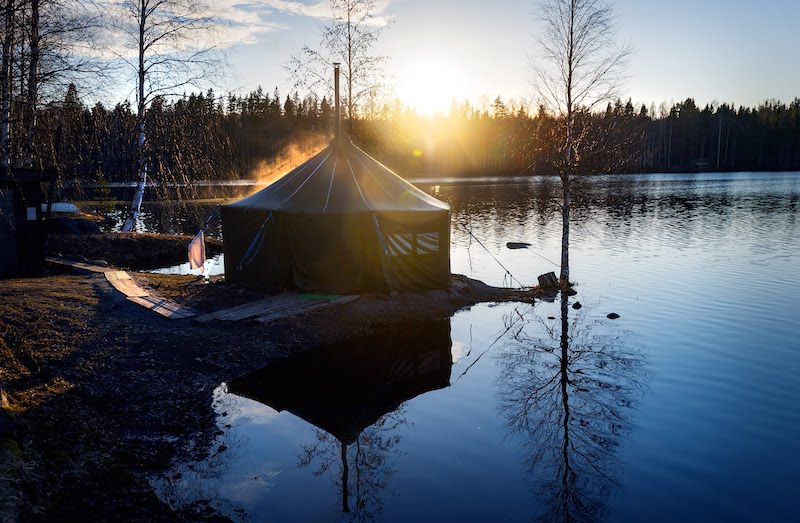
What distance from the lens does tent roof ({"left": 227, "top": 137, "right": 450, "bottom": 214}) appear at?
599 inches

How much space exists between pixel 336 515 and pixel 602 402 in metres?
5.54

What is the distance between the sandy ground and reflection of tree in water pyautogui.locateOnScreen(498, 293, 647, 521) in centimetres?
341

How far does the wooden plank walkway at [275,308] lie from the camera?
12.5 meters

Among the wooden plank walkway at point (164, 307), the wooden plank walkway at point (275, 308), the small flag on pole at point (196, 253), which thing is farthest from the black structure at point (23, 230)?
the wooden plank walkway at point (275, 308)

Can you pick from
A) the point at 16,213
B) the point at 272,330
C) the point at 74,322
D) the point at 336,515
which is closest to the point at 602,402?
the point at 336,515

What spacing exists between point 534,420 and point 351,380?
345 cm

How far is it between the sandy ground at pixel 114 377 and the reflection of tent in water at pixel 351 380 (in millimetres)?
552

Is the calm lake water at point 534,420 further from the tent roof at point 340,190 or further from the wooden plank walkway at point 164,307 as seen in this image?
the tent roof at point 340,190

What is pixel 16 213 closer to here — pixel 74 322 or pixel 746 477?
pixel 74 322

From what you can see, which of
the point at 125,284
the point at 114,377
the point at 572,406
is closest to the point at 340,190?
the point at 125,284

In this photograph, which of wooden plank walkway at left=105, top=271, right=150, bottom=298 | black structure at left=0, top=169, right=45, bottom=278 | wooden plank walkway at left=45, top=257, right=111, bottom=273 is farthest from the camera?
wooden plank walkway at left=45, top=257, right=111, bottom=273

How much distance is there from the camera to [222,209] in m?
17.0

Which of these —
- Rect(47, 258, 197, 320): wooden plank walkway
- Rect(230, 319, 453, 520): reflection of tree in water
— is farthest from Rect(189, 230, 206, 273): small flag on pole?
Rect(230, 319, 453, 520): reflection of tree in water

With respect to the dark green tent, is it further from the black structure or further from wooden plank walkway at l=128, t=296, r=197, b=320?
the black structure
